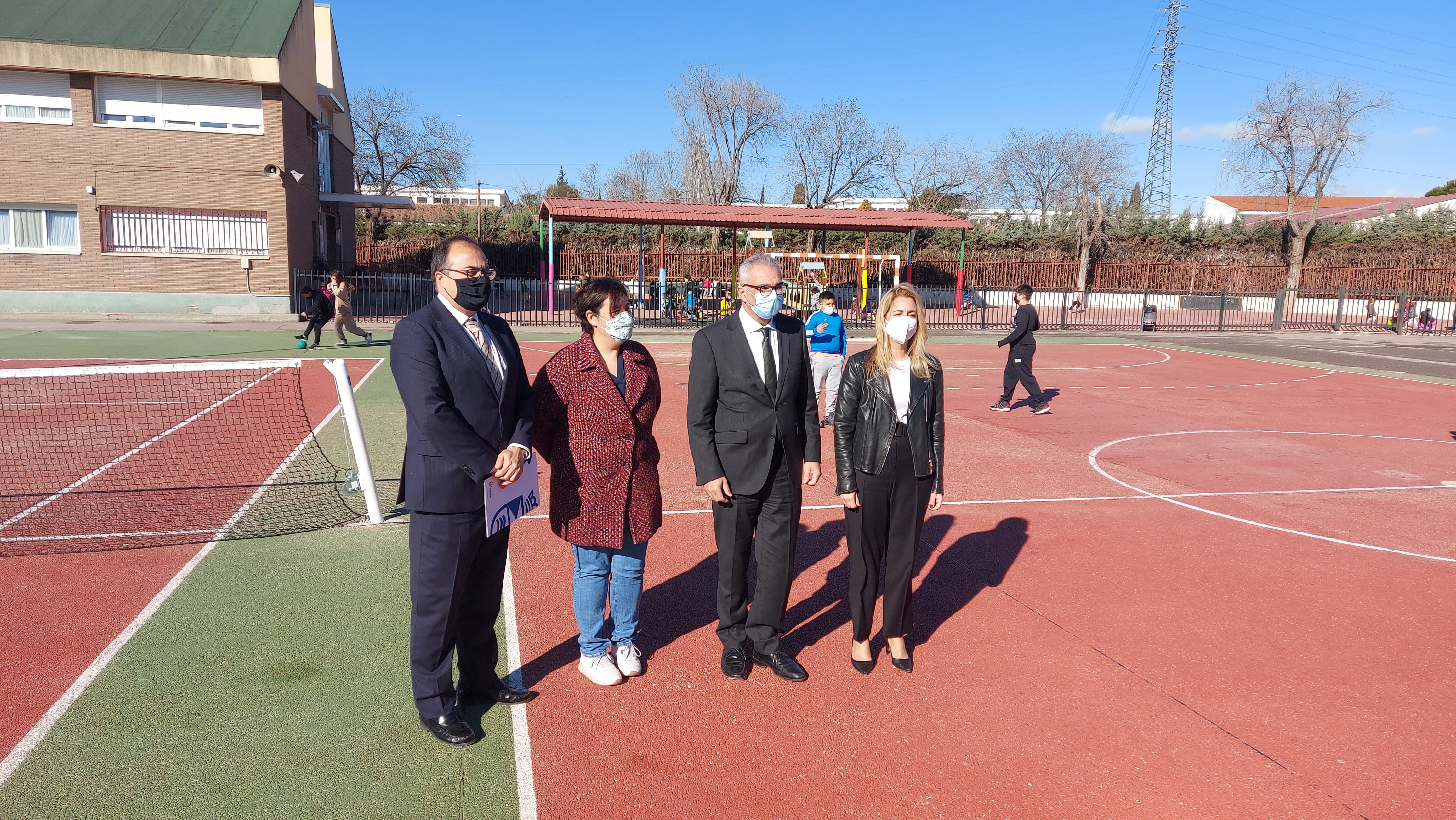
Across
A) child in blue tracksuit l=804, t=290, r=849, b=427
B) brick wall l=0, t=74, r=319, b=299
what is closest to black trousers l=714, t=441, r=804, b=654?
child in blue tracksuit l=804, t=290, r=849, b=427

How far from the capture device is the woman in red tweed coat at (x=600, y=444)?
420cm

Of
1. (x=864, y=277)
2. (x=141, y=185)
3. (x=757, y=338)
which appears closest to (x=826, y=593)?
(x=757, y=338)

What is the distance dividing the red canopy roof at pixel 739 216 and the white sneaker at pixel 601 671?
24720 mm

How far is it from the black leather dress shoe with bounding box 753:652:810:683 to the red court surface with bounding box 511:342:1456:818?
0.10 meters

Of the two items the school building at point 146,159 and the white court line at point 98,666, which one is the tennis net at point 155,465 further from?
the school building at point 146,159

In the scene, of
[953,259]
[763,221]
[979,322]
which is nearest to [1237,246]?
[953,259]

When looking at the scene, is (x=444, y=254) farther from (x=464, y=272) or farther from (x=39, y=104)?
(x=39, y=104)

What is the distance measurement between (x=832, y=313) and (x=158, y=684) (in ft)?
27.4

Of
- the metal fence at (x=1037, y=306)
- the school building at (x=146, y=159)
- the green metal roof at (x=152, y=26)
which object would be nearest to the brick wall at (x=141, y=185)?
the school building at (x=146, y=159)

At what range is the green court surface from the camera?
11.2 feet

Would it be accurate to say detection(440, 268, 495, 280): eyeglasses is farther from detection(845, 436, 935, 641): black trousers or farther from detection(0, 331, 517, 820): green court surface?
detection(845, 436, 935, 641): black trousers

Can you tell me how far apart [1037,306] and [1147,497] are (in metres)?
38.9

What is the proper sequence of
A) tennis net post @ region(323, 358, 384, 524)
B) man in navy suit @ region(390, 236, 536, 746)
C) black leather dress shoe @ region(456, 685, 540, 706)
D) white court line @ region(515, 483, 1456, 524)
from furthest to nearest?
white court line @ region(515, 483, 1456, 524)
tennis net post @ region(323, 358, 384, 524)
black leather dress shoe @ region(456, 685, 540, 706)
man in navy suit @ region(390, 236, 536, 746)

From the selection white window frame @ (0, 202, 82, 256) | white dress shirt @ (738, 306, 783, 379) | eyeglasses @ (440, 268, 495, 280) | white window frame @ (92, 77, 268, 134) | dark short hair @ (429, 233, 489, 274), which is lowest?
white dress shirt @ (738, 306, 783, 379)
